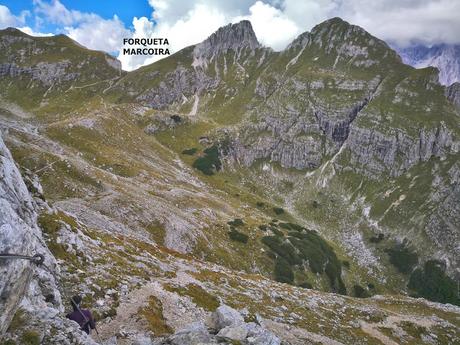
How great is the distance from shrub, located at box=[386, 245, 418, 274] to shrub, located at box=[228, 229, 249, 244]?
8298 cm

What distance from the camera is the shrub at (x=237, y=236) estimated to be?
91.5m

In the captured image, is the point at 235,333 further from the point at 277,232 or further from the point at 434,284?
the point at 434,284

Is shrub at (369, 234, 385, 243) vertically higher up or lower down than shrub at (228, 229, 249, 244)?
higher up

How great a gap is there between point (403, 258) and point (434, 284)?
1509 centimetres

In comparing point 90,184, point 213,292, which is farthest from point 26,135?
point 213,292

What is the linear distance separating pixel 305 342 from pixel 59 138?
4117 inches

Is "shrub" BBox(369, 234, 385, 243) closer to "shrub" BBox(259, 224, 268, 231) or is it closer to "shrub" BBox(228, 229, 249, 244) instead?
"shrub" BBox(259, 224, 268, 231)

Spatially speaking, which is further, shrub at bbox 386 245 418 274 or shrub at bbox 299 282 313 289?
shrub at bbox 386 245 418 274

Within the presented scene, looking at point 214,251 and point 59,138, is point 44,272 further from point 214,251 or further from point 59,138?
point 59,138

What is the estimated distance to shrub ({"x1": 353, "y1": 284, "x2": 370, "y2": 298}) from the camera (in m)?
114

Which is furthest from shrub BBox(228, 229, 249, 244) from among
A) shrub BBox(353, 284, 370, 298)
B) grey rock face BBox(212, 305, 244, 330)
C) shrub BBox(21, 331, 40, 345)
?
shrub BBox(21, 331, 40, 345)

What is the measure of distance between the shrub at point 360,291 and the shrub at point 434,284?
32114 mm

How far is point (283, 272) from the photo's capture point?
9038 centimetres

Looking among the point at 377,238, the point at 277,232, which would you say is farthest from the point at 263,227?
the point at 377,238
